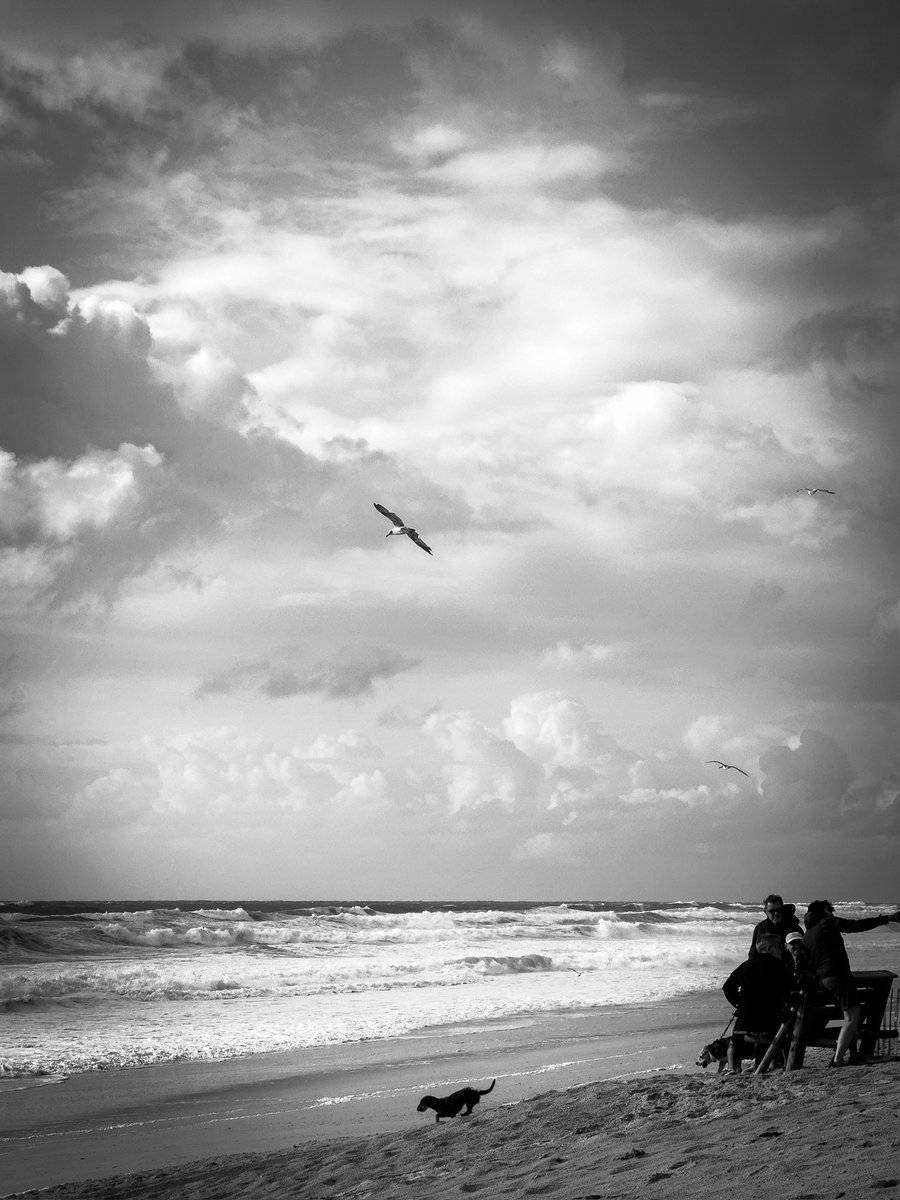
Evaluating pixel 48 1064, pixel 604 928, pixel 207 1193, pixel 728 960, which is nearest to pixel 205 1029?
pixel 48 1064

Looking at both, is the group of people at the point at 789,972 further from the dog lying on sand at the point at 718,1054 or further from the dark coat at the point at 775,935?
the dog lying on sand at the point at 718,1054

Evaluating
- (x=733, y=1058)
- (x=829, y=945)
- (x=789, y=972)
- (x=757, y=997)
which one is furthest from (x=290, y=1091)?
(x=829, y=945)

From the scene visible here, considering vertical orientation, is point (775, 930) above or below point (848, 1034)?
above

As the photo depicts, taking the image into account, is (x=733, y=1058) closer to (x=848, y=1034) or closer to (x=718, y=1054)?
(x=718, y=1054)

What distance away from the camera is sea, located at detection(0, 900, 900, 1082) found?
16500mm

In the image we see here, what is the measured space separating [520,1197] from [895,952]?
30.4 m

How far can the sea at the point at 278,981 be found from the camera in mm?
16500

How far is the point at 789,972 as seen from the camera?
9.82 metres

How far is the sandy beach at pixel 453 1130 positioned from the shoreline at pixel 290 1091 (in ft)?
0.12

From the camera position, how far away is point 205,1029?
57.7ft

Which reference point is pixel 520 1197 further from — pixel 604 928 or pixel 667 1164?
pixel 604 928

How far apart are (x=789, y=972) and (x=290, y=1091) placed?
604cm

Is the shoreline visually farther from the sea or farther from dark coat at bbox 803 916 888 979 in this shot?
dark coat at bbox 803 916 888 979

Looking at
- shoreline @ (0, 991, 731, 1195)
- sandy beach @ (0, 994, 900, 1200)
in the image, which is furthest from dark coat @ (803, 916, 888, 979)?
shoreline @ (0, 991, 731, 1195)
